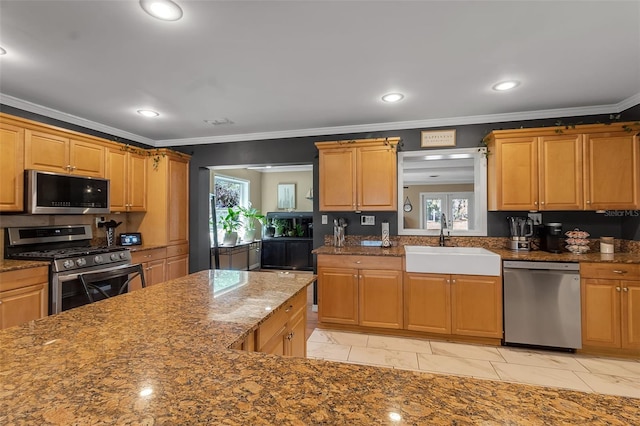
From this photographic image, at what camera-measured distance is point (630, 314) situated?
2598 mm

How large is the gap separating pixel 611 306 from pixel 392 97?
2.71m

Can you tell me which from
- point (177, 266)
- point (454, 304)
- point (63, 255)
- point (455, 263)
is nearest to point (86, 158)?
point (63, 255)

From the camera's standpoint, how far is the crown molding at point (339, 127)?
9.81 feet

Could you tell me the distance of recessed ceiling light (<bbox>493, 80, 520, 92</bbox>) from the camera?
2.52 meters

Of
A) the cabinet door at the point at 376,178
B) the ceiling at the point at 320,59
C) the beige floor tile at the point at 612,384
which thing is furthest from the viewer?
the cabinet door at the point at 376,178

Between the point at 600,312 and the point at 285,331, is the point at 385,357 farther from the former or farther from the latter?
the point at 600,312

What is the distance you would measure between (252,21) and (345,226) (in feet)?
8.39

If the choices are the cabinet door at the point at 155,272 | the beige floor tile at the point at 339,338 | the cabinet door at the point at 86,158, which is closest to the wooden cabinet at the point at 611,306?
the beige floor tile at the point at 339,338

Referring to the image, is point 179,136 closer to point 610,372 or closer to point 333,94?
point 333,94

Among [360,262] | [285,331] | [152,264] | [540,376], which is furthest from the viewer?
[152,264]

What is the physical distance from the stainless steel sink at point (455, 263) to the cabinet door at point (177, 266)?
3.05 meters

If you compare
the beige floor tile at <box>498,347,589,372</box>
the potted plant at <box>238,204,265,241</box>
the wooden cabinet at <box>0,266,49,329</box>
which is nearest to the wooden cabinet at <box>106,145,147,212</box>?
the wooden cabinet at <box>0,266,49,329</box>

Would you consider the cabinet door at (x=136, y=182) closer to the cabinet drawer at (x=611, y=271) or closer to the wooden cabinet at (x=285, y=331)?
the wooden cabinet at (x=285, y=331)

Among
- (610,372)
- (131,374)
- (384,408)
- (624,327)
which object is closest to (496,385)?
(384,408)
